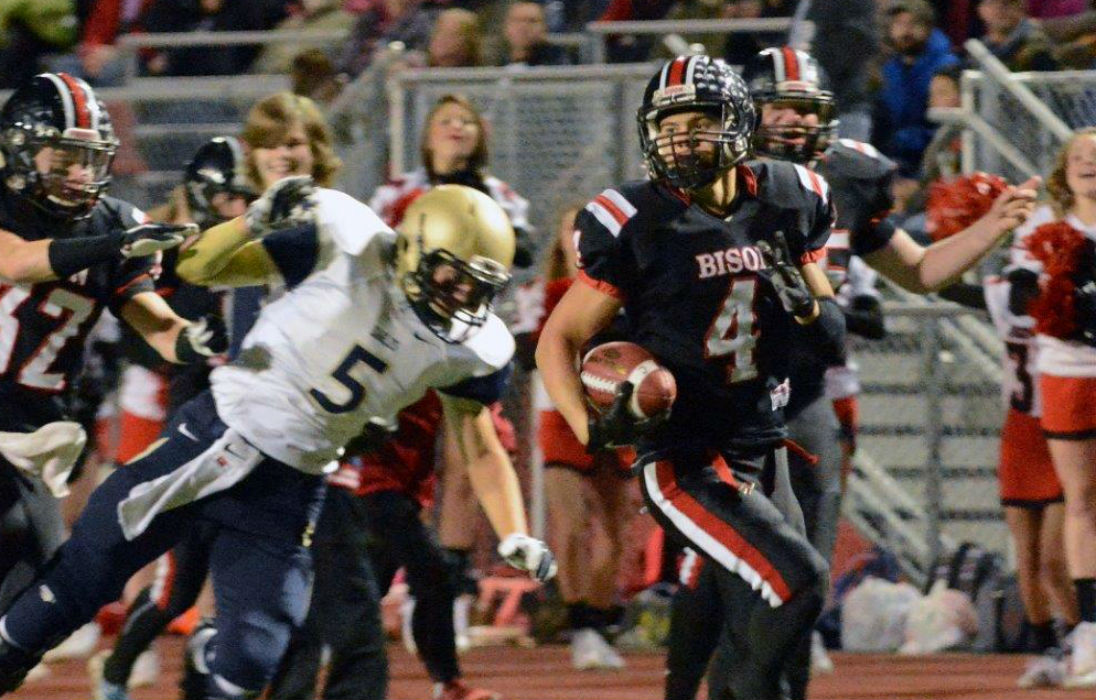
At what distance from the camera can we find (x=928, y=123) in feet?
33.4

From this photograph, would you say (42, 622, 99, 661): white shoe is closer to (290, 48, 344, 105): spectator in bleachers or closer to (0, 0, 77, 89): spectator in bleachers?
(290, 48, 344, 105): spectator in bleachers

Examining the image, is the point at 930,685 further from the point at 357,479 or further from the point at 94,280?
the point at 94,280

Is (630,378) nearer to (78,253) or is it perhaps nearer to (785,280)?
(785,280)

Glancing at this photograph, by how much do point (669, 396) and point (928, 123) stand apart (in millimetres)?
5462

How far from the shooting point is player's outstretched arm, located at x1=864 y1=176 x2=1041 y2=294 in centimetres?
600

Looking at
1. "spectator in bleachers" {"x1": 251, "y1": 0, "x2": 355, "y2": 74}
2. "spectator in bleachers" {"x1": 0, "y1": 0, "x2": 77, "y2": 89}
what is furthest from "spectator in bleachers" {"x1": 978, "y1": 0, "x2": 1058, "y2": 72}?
"spectator in bleachers" {"x1": 0, "y1": 0, "x2": 77, "y2": 89}

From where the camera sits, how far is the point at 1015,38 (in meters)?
9.88

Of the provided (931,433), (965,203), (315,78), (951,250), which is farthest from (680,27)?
(951,250)

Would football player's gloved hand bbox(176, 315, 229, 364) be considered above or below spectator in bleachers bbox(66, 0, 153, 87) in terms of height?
above

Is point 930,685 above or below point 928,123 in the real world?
below

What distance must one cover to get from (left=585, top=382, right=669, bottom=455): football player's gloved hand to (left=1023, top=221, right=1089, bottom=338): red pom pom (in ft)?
8.91

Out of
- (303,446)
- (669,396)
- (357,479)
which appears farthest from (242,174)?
(669,396)

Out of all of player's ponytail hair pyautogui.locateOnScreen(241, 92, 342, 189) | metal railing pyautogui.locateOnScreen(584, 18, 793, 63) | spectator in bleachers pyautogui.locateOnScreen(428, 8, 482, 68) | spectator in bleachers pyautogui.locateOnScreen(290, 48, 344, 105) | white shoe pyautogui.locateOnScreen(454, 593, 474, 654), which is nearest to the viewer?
player's ponytail hair pyautogui.locateOnScreen(241, 92, 342, 189)

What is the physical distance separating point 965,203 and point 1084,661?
5.24 feet
